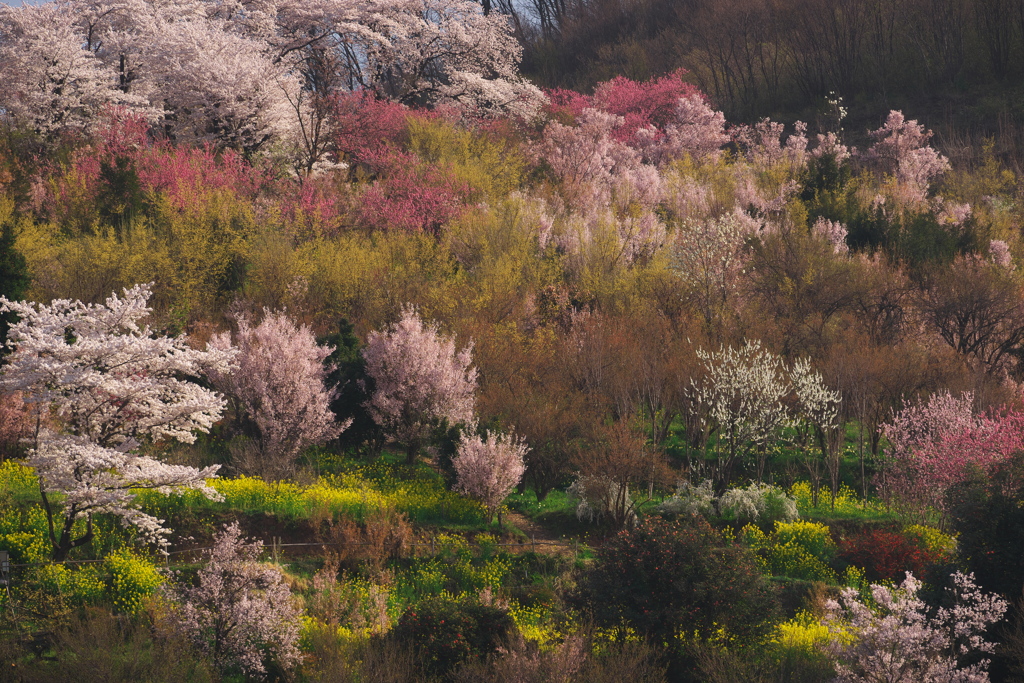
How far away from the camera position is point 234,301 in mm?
28016

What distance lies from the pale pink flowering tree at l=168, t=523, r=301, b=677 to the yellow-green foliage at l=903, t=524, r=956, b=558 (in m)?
12.7

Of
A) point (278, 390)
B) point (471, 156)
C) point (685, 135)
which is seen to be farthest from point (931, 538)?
point (685, 135)

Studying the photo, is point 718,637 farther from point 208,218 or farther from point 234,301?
point 208,218

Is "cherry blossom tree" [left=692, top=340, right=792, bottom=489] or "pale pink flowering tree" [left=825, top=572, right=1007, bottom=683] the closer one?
"pale pink flowering tree" [left=825, top=572, right=1007, bottom=683]

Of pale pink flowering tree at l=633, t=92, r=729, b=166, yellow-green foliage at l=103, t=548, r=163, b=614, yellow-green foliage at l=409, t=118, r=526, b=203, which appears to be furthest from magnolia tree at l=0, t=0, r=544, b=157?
yellow-green foliage at l=103, t=548, r=163, b=614

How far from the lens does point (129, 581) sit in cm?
1708

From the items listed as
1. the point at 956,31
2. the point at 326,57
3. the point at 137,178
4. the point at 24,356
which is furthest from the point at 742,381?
the point at 956,31

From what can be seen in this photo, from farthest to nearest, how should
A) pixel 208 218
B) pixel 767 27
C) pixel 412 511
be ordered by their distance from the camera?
pixel 767 27
pixel 208 218
pixel 412 511

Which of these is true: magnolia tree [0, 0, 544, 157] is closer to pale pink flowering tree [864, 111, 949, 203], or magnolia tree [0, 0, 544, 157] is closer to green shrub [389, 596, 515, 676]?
pale pink flowering tree [864, 111, 949, 203]

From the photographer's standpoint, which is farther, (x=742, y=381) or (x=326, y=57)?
(x=326, y=57)

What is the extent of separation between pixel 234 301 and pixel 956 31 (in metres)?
49.3

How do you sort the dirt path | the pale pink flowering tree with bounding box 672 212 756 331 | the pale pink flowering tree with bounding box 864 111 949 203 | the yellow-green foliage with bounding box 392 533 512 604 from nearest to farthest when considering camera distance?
the yellow-green foliage with bounding box 392 533 512 604, the dirt path, the pale pink flowering tree with bounding box 672 212 756 331, the pale pink flowering tree with bounding box 864 111 949 203

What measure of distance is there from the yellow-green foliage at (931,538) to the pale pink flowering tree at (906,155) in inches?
1074

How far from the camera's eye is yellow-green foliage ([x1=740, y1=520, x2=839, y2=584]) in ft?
66.4
